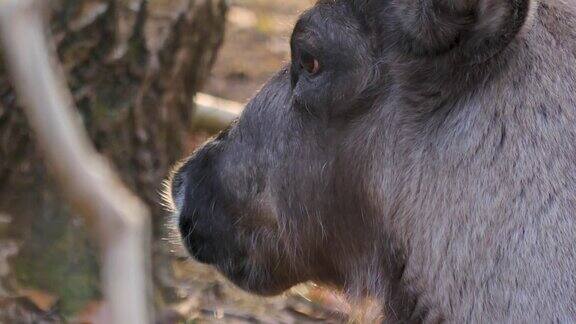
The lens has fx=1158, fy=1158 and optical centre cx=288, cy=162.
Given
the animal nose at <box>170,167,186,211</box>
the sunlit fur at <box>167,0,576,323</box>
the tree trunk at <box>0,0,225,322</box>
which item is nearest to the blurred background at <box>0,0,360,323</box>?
the tree trunk at <box>0,0,225,322</box>

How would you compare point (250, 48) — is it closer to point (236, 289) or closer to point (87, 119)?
point (87, 119)

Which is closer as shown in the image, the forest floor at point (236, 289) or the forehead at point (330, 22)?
the forehead at point (330, 22)

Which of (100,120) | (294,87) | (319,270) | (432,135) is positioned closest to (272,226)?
(319,270)

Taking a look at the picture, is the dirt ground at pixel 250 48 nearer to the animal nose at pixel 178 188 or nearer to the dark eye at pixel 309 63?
the animal nose at pixel 178 188

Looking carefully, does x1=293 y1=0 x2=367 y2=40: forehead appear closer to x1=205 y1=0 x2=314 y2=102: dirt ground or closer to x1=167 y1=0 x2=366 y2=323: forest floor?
x1=167 y1=0 x2=366 y2=323: forest floor

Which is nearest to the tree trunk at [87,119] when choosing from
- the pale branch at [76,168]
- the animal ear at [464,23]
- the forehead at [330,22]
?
the pale branch at [76,168]

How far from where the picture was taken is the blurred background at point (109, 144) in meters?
4.95

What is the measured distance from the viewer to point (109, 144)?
5.12m

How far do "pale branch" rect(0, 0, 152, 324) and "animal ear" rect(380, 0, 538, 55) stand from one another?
1383 mm

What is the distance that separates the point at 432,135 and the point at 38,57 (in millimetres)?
1688

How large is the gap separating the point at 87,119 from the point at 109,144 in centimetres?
15

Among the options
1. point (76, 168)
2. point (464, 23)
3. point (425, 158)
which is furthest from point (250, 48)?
point (464, 23)

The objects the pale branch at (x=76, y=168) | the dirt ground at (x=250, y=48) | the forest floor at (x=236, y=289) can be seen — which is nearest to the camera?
the pale branch at (x=76, y=168)

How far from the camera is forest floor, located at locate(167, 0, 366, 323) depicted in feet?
17.1
